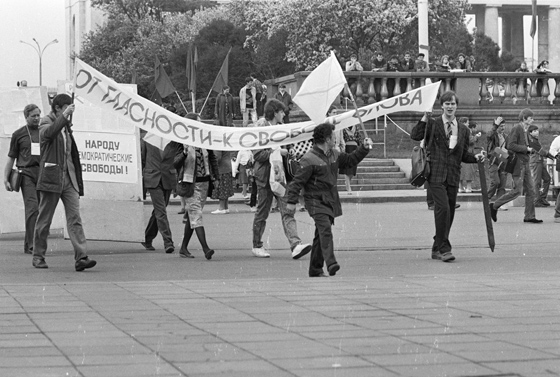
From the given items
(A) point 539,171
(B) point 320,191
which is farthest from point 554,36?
(B) point 320,191

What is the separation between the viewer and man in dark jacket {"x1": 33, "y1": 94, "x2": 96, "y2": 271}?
1169cm

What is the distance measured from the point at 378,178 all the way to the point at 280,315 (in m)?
22.2

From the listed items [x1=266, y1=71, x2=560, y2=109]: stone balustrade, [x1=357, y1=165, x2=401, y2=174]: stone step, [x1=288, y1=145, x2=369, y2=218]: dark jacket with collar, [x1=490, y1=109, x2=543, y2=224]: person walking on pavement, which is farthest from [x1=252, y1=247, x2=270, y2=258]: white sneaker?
[x1=266, y1=71, x2=560, y2=109]: stone balustrade

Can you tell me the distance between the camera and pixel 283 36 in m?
72.9

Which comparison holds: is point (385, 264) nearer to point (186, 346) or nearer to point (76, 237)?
point (76, 237)

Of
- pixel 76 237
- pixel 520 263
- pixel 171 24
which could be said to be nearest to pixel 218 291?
pixel 76 237

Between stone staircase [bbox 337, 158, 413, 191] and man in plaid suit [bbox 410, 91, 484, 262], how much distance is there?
1575 cm

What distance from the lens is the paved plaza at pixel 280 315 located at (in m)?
6.50

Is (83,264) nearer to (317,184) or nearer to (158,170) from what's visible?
(317,184)

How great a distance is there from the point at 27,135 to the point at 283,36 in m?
59.5

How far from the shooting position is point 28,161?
1392 cm

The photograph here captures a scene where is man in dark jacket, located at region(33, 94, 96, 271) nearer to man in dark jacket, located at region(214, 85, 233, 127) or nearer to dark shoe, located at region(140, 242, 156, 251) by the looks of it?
dark shoe, located at region(140, 242, 156, 251)

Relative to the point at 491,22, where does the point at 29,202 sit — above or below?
below

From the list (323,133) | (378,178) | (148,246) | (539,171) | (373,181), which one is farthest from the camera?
(378,178)
